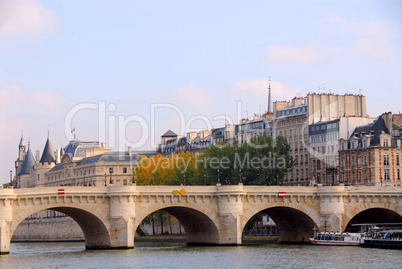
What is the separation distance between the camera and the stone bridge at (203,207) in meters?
88.8

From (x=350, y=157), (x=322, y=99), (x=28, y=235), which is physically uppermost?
(x=322, y=99)

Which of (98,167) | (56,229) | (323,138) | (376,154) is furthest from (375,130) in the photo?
(56,229)

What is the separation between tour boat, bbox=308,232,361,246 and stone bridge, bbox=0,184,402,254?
9.21ft

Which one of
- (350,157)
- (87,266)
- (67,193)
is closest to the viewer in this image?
(87,266)

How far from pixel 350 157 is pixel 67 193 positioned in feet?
152

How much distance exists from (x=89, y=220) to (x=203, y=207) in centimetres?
1105

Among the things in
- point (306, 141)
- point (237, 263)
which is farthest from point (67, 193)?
point (306, 141)

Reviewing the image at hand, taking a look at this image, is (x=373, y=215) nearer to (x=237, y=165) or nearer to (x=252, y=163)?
(x=252, y=163)

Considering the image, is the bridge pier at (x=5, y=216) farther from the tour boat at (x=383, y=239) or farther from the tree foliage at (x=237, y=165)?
the tree foliage at (x=237, y=165)

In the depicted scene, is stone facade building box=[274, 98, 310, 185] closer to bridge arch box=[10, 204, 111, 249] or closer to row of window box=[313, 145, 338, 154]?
row of window box=[313, 145, 338, 154]

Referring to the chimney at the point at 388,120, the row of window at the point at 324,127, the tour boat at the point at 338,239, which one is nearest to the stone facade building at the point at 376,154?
the chimney at the point at 388,120

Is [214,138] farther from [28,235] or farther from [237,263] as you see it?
[237,263]

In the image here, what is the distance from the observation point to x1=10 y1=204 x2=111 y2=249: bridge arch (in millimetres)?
87875

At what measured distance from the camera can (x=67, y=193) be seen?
89375 mm
